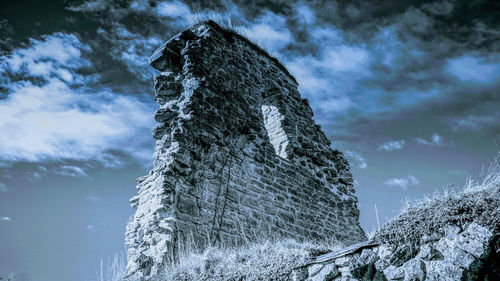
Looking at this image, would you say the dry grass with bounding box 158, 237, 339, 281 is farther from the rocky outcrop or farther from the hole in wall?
the hole in wall

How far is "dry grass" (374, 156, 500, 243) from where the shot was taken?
2.26m

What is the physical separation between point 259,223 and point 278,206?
580 millimetres

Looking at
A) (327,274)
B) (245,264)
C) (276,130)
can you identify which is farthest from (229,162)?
(327,274)

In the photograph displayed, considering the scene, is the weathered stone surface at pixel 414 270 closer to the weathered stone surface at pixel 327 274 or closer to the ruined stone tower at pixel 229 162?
the weathered stone surface at pixel 327 274

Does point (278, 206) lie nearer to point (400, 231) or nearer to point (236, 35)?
point (400, 231)

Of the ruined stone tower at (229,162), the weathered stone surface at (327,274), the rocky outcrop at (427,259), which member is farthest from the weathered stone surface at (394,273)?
the ruined stone tower at (229,162)

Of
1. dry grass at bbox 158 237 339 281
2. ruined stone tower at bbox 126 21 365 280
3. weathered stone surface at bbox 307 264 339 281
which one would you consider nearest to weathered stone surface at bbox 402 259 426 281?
weathered stone surface at bbox 307 264 339 281

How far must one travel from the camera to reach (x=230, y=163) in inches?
208

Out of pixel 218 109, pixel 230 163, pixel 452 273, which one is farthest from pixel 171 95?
pixel 452 273

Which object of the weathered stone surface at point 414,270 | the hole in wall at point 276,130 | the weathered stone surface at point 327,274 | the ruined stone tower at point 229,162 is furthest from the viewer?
the hole in wall at point 276,130

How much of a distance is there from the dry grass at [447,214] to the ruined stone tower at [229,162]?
2553 millimetres

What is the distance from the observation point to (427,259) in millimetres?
2293

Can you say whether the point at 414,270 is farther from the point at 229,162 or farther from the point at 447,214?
the point at 229,162

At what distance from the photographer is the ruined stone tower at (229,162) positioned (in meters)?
4.36
